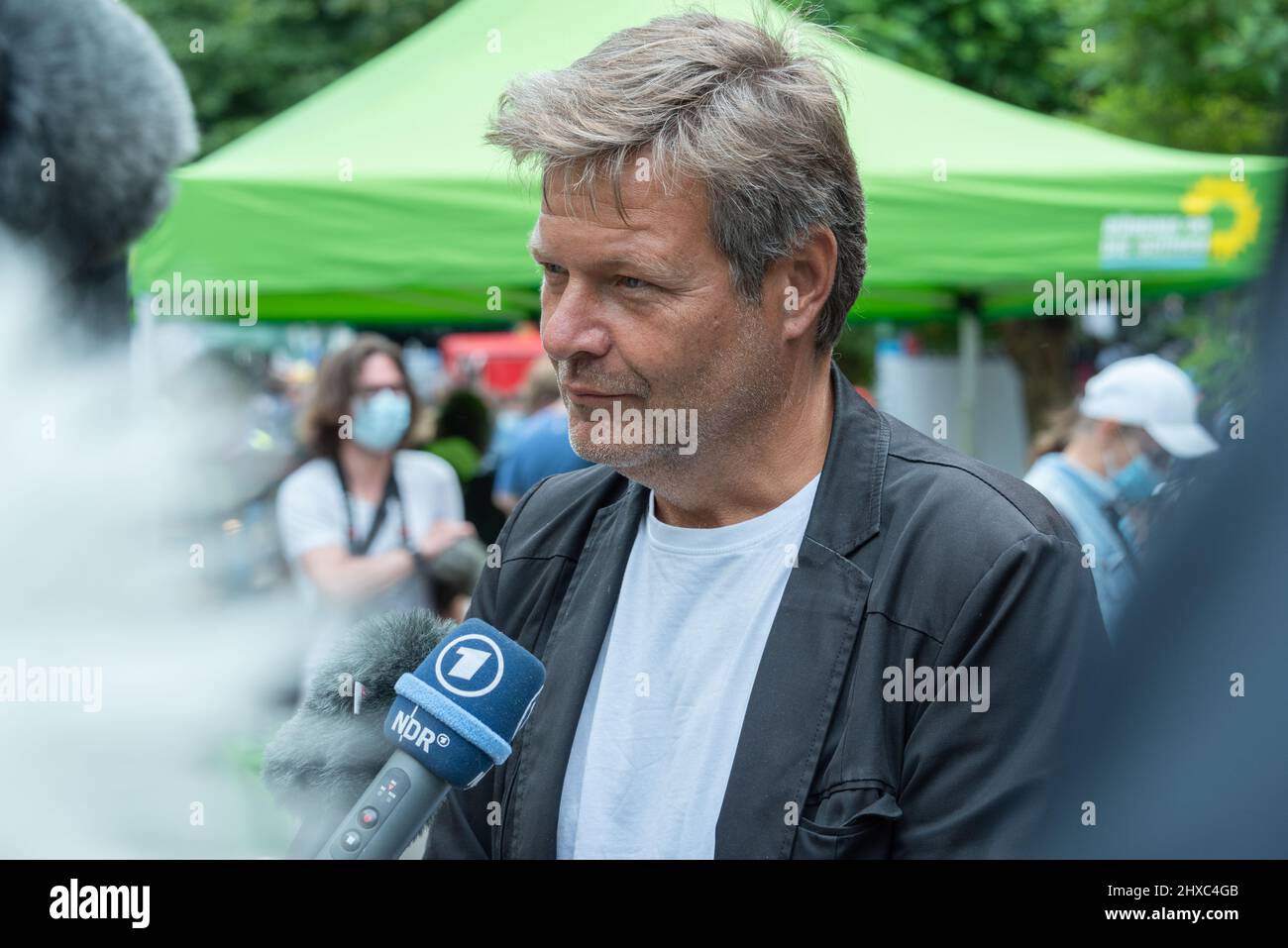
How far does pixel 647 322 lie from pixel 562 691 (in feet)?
1.42

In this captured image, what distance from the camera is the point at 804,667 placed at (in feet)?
4.47

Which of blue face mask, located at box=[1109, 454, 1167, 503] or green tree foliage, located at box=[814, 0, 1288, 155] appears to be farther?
green tree foliage, located at box=[814, 0, 1288, 155]

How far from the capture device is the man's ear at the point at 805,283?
1542 millimetres

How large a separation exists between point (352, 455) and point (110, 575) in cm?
320

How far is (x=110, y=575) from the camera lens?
1.10 m

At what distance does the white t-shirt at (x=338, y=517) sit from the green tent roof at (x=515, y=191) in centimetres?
63

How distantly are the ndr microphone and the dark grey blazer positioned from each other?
189mm

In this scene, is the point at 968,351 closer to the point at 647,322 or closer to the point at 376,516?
the point at 376,516

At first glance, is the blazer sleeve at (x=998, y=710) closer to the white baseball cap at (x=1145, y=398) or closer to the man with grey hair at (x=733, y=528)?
the man with grey hair at (x=733, y=528)

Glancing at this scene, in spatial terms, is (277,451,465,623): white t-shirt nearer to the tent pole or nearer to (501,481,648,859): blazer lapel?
(501,481,648,859): blazer lapel

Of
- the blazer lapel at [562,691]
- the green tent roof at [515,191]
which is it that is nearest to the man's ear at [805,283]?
the blazer lapel at [562,691]

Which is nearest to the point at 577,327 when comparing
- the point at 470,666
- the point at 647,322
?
the point at 647,322

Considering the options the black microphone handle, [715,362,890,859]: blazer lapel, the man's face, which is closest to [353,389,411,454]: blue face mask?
the man's face

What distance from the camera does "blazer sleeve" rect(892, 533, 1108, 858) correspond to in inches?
47.7
